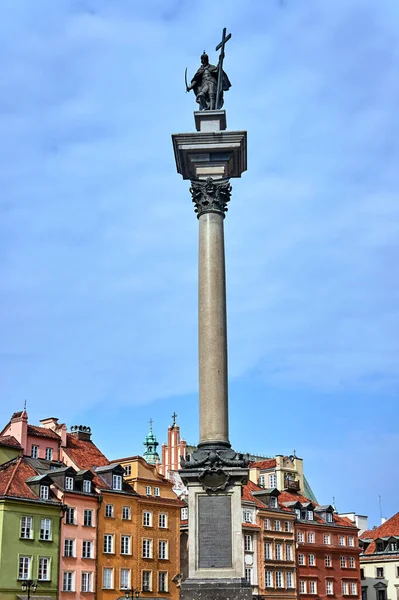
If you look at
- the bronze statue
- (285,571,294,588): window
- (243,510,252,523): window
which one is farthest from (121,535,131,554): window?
the bronze statue

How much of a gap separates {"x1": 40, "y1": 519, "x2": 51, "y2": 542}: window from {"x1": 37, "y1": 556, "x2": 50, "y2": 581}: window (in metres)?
1.13

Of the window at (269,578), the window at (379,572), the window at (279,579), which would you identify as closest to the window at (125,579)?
the window at (269,578)

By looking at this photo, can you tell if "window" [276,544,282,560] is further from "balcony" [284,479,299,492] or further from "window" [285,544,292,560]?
"balcony" [284,479,299,492]

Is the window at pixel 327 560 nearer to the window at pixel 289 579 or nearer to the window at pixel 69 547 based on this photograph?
the window at pixel 289 579

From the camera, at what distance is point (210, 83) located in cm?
2416

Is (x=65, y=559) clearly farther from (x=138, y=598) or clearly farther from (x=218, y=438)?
(x=218, y=438)

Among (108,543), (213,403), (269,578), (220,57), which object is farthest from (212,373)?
(269,578)

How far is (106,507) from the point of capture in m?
54.5

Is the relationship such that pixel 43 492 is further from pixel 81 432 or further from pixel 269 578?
pixel 269 578

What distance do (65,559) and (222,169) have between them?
112ft

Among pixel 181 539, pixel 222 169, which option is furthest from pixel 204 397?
pixel 181 539

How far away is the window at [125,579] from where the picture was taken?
177 feet

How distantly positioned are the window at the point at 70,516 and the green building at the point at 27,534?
686 millimetres

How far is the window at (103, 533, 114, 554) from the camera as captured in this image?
53.5 metres
